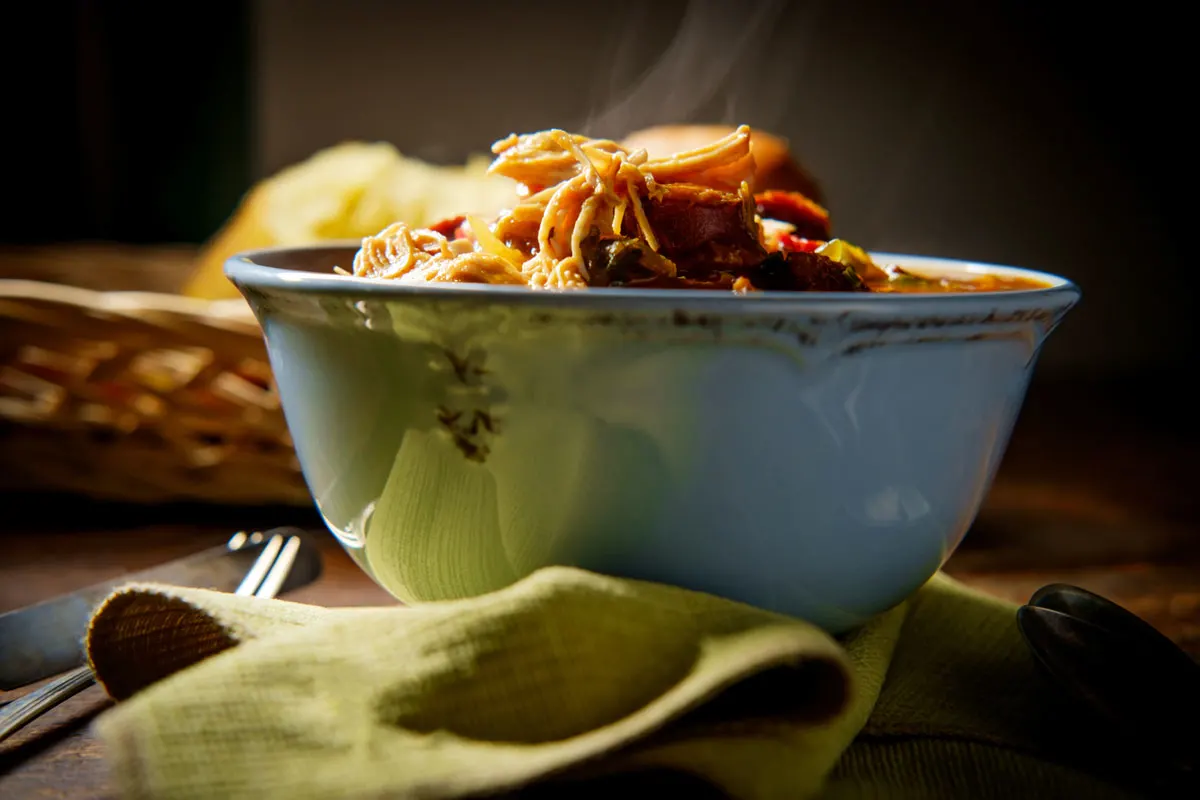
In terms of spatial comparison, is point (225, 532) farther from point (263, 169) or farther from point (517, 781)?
point (263, 169)

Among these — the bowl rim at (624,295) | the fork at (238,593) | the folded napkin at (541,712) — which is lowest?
A: the fork at (238,593)

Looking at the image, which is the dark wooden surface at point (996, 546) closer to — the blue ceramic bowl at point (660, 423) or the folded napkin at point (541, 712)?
the folded napkin at point (541, 712)

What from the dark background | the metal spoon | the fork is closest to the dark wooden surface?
the fork

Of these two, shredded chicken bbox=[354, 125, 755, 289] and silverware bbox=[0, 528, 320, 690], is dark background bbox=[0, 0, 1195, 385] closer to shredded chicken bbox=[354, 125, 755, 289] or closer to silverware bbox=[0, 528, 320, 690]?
shredded chicken bbox=[354, 125, 755, 289]

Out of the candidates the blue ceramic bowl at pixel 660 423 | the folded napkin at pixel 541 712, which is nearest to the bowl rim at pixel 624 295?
the blue ceramic bowl at pixel 660 423

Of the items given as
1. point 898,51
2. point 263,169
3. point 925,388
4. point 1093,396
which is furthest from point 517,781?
point 263,169

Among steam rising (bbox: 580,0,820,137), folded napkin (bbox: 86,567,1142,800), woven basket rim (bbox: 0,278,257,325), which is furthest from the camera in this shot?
steam rising (bbox: 580,0,820,137)
